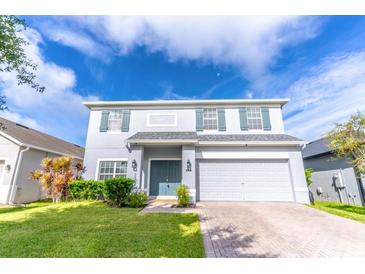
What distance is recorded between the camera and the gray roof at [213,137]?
10102 mm

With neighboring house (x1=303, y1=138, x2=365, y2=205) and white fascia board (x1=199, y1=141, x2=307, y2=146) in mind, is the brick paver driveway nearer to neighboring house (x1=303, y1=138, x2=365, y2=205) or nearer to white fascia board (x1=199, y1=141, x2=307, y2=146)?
white fascia board (x1=199, y1=141, x2=307, y2=146)

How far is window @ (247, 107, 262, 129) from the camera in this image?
11680mm

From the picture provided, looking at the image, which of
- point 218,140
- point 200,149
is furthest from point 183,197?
point 218,140

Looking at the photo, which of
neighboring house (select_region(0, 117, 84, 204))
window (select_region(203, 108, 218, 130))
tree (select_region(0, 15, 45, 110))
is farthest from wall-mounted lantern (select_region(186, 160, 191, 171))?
neighboring house (select_region(0, 117, 84, 204))

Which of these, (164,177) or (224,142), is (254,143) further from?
(164,177)

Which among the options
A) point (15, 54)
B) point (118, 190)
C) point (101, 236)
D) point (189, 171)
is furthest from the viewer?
point (189, 171)

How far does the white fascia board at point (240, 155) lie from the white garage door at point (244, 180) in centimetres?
30

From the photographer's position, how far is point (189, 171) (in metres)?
9.58

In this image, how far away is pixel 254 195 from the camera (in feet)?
32.8

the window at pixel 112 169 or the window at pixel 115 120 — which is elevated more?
the window at pixel 115 120

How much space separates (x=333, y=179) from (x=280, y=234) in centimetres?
1018

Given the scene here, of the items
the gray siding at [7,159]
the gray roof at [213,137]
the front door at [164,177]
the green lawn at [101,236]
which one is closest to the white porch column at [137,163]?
the gray roof at [213,137]

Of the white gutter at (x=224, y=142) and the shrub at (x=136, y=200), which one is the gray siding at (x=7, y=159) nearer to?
the white gutter at (x=224, y=142)
